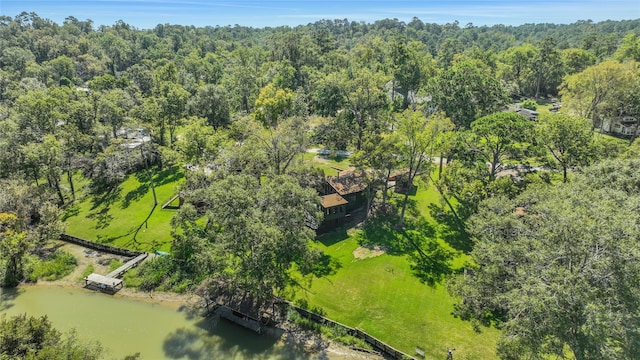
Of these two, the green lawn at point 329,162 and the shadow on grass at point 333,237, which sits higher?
the green lawn at point 329,162

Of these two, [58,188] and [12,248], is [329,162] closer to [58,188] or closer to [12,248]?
[58,188]

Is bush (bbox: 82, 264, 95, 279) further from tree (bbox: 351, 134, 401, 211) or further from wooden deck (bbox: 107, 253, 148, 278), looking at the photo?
tree (bbox: 351, 134, 401, 211)

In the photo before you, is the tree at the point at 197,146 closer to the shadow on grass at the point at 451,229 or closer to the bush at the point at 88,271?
the bush at the point at 88,271

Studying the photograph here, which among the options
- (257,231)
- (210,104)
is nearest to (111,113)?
(210,104)

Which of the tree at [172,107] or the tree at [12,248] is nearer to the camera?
the tree at [12,248]

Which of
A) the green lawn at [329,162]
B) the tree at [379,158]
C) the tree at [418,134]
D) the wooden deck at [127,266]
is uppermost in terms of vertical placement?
the tree at [418,134]

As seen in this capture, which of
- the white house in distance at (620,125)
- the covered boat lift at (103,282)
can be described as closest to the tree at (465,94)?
the white house in distance at (620,125)
